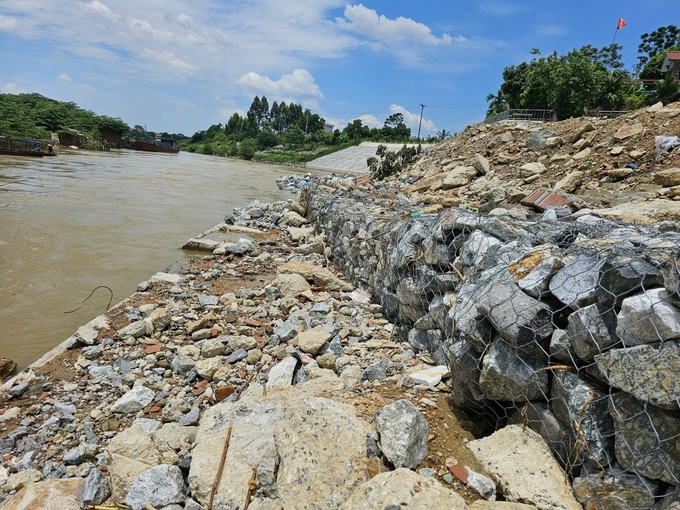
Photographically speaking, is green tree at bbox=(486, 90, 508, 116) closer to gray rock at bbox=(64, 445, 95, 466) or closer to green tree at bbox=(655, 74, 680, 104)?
green tree at bbox=(655, 74, 680, 104)

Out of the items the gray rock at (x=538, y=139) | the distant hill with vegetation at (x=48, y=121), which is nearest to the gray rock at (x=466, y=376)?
the gray rock at (x=538, y=139)

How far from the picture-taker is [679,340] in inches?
58.6

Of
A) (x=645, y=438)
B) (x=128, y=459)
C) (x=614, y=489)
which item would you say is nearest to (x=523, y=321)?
(x=645, y=438)

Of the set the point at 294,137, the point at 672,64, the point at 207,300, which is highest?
the point at 672,64

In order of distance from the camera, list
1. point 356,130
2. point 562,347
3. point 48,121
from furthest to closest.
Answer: point 356,130
point 48,121
point 562,347

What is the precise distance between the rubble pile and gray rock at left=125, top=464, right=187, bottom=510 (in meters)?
4.74

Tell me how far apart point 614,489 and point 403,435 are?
872 mm

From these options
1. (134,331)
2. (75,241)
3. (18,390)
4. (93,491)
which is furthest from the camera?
(75,241)

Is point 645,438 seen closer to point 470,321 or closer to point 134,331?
point 470,321

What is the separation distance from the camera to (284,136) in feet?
242

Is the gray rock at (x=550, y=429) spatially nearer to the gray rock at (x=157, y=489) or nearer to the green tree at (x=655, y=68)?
the gray rock at (x=157, y=489)

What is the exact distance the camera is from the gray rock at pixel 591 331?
1.73 metres

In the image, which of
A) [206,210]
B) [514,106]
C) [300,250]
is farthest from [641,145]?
[514,106]

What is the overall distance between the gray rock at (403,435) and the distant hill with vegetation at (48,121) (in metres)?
47.2
